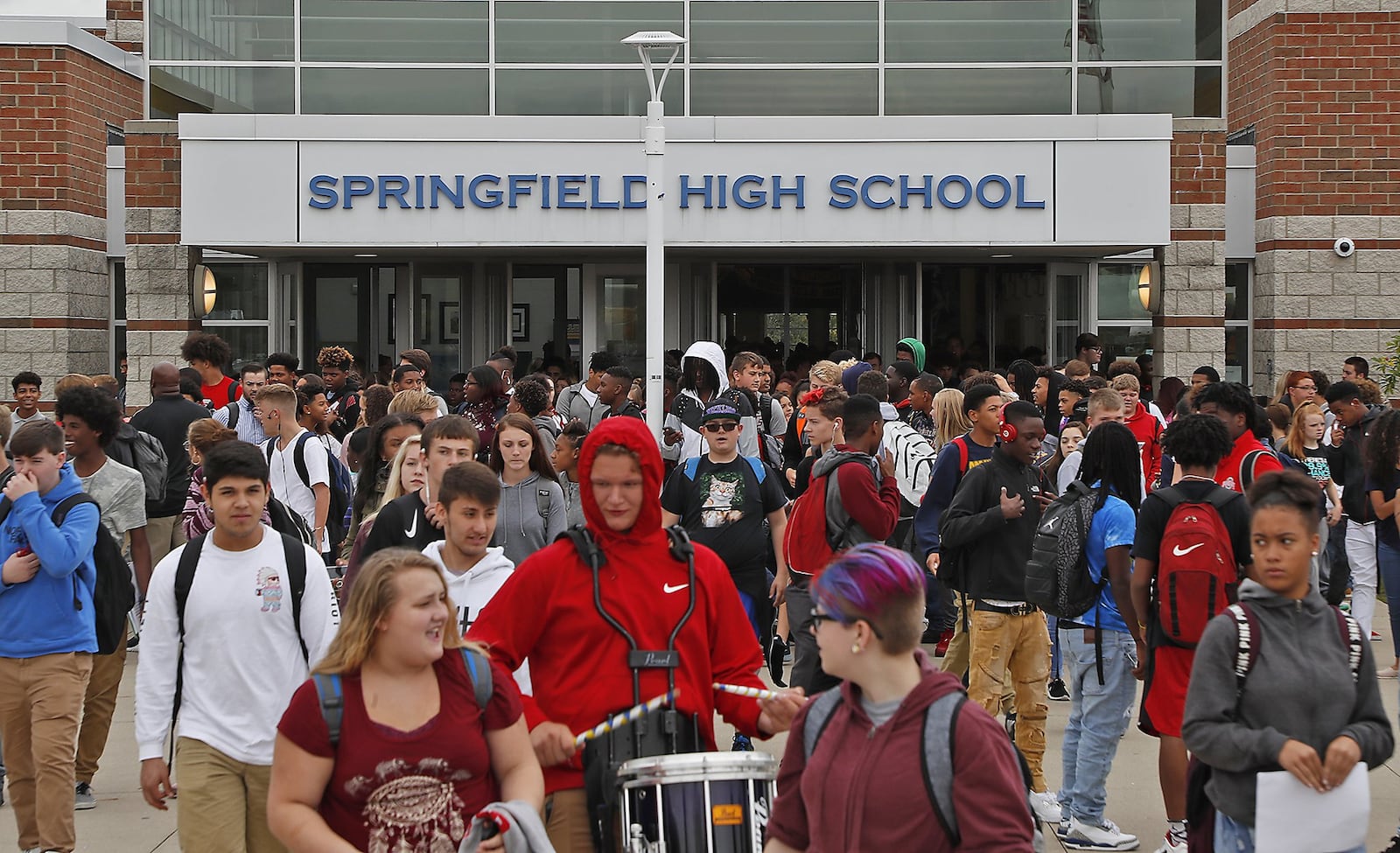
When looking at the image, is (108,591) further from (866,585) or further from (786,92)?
(786,92)

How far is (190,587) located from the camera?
4.71 m

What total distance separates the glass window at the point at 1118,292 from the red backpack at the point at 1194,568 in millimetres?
13675

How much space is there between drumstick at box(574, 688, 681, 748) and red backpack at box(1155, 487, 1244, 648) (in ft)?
7.61

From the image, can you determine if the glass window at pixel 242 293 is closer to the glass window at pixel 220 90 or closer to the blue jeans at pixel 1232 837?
the glass window at pixel 220 90

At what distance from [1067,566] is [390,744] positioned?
11.9ft

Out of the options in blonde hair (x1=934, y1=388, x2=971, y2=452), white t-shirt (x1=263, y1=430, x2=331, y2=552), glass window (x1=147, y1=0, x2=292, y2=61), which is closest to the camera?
white t-shirt (x1=263, y1=430, x2=331, y2=552)

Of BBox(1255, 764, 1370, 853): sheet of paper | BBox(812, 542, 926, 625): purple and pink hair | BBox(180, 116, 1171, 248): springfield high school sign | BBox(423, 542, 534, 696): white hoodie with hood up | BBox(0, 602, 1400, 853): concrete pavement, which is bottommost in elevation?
BBox(0, 602, 1400, 853): concrete pavement

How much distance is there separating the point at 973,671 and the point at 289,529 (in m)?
3.18

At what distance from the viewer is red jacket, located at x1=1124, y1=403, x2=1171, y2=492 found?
960 cm

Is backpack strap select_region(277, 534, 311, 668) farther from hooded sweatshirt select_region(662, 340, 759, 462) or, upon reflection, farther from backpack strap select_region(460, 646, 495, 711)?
hooded sweatshirt select_region(662, 340, 759, 462)

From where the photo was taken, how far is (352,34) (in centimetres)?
1791

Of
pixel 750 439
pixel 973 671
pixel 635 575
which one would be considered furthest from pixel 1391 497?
pixel 635 575

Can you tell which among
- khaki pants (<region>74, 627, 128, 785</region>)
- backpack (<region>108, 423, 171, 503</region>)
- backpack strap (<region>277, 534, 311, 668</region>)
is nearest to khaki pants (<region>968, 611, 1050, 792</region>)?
backpack strap (<region>277, 534, 311, 668</region>)

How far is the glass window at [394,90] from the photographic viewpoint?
58.4 ft
